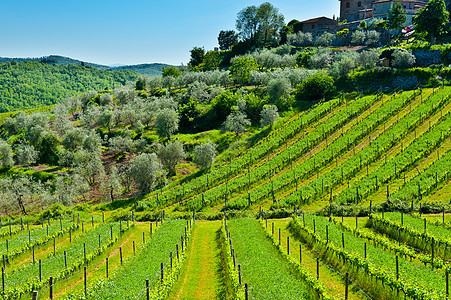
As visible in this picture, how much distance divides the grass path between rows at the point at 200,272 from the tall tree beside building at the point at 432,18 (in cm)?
8704

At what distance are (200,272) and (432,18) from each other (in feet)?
314

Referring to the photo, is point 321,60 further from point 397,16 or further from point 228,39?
point 228,39

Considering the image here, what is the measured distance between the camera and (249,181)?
56500 millimetres

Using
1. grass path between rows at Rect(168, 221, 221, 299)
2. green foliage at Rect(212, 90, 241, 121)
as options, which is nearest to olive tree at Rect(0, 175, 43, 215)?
A: grass path between rows at Rect(168, 221, 221, 299)

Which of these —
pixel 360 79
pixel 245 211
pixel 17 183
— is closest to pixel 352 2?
pixel 360 79

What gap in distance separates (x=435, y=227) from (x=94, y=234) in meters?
33.7

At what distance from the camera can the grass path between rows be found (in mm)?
23188

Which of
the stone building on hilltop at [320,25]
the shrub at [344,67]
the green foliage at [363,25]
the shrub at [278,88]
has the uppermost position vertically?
the stone building on hilltop at [320,25]

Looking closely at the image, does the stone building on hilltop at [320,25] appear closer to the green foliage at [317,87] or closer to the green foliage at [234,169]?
the green foliage at [317,87]

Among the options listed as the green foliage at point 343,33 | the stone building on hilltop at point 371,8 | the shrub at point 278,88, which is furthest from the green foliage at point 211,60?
the stone building on hilltop at point 371,8

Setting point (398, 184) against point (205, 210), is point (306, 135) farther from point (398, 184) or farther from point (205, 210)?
point (205, 210)

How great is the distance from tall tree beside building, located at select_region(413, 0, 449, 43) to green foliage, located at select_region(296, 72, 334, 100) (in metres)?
30.5

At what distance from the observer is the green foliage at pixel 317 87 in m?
86.5

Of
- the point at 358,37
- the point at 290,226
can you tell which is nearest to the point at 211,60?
the point at 358,37
